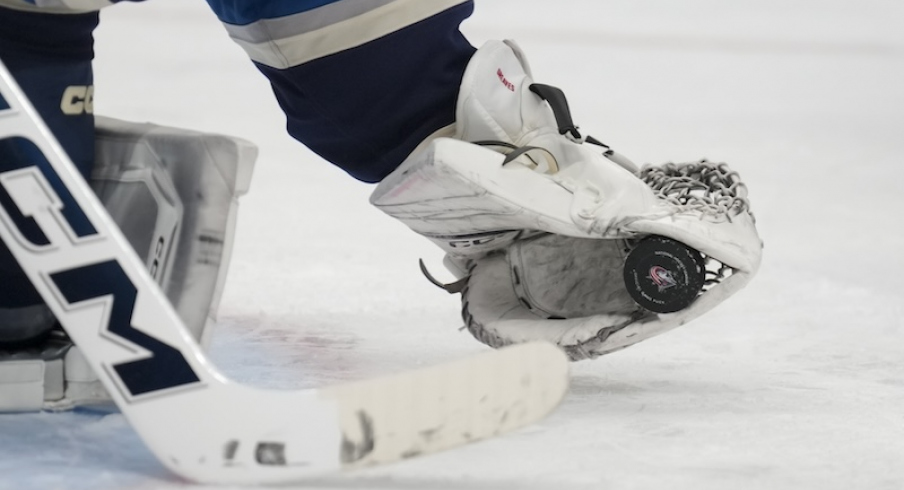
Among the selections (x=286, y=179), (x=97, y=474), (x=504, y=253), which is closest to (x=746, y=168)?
(x=286, y=179)

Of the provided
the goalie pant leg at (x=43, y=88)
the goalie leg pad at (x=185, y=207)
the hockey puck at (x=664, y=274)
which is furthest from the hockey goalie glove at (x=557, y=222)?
the goalie pant leg at (x=43, y=88)

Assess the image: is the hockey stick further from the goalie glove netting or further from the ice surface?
the goalie glove netting

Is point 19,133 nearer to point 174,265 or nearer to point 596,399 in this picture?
point 174,265

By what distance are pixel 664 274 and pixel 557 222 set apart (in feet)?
0.34

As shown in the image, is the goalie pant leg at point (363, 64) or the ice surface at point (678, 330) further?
the goalie pant leg at point (363, 64)

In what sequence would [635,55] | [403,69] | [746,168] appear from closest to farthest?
[403,69] → [746,168] → [635,55]

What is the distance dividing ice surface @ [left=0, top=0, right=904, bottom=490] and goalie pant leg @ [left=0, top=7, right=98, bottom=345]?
13 cm

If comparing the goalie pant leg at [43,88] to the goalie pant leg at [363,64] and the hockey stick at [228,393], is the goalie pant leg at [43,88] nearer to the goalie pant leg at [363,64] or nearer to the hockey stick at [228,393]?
the goalie pant leg at [363,64]

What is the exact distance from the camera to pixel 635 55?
10.8 feet

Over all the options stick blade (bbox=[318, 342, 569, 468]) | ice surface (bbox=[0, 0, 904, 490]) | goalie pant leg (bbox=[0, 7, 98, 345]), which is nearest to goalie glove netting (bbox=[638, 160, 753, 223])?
ice surface (bbox=[0, 0, 904, 490])

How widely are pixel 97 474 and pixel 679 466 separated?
15.5 inches

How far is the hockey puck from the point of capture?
1060 millimetres

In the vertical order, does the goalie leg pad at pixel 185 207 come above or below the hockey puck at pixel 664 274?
below

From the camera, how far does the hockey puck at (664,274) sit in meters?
1.06
